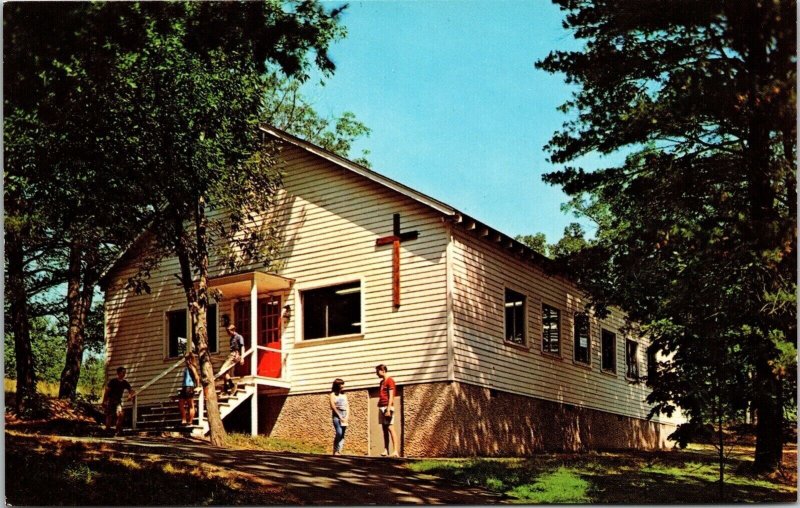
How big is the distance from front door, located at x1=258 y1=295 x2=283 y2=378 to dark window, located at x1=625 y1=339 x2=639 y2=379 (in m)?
9.07

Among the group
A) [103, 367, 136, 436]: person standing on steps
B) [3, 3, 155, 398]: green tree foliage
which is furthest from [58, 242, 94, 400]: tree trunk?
[103, 367, 136, 436]: person standing on steps

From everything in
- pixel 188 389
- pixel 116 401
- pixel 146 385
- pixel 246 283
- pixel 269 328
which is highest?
pixel 246 283

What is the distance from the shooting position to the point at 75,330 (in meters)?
21.4

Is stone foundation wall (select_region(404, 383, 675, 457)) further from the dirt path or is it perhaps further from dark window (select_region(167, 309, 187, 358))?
dark window (select_region(167, 309, 187, 358))

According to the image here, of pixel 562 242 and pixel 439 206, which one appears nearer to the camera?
pixel 562 242

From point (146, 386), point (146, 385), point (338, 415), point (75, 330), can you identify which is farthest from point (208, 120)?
point (75, 330)

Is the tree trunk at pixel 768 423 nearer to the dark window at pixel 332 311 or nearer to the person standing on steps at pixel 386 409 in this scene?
the person standing on steps at pixel 386 409

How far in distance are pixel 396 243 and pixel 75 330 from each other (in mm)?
8251

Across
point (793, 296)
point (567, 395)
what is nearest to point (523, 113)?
point (793, 296)

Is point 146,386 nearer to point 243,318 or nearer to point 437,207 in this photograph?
point 243,318

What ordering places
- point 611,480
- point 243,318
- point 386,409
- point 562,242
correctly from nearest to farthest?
1. point 611,480
2. point 386,409
3. point 562,242
4. point 243,318

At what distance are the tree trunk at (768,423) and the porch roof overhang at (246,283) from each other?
855 cm

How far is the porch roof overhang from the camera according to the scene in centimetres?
1834

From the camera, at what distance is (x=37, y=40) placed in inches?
448
